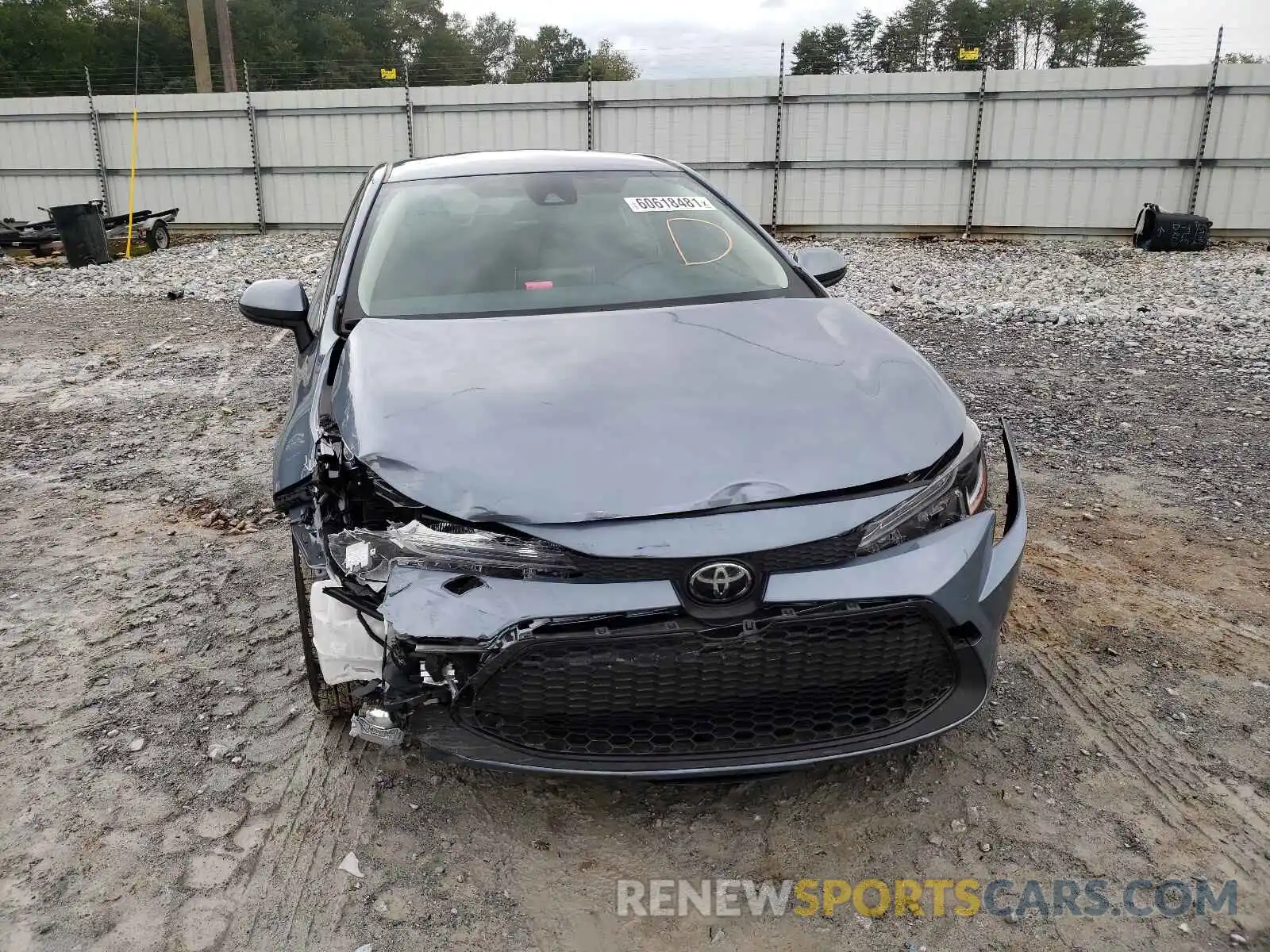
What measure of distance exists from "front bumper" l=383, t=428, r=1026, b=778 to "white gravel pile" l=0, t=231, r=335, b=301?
914 cm

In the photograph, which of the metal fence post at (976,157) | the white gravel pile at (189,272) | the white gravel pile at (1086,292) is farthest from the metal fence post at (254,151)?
the metal fence post at (976,157)

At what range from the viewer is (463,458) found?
205cm

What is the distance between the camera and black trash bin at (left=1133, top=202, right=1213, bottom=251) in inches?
481

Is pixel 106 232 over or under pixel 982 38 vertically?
under

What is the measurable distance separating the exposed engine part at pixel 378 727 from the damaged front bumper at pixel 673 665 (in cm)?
3

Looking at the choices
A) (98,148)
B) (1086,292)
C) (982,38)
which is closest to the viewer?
(1086,292)

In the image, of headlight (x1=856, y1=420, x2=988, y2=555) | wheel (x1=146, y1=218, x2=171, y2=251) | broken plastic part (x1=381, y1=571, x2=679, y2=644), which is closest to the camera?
broken plastic part (x1=381, y1=571, x2=679, y2=644)

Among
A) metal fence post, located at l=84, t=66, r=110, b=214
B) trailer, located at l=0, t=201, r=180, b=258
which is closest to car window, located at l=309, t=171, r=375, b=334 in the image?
trailer, located at l=0, t=201, r=180, b=258

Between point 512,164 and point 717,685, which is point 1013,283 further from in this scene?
point 717,685

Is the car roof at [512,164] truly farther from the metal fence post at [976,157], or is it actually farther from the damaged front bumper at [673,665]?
the metal fence post at [976,157]
